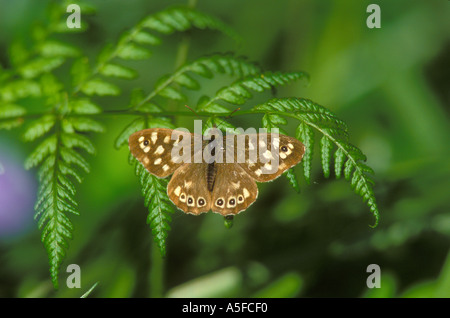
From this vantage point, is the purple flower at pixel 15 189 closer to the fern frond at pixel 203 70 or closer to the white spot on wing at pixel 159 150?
the fern frond at pixel 203 70

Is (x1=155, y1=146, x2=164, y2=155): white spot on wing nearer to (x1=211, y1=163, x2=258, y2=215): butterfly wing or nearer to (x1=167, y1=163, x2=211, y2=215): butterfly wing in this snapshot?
(x1=167, y1=163, x2=211, y2=215): butterfly wing

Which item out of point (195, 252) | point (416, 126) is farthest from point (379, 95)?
point (195, 252)

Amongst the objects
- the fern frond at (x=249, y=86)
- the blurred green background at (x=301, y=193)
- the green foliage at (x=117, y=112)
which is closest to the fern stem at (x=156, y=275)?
the blurred green background at (x=301, y=193)

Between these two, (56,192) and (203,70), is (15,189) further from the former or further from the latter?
(203,70)

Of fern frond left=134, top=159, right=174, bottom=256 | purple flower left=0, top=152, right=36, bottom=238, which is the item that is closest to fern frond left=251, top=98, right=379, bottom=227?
fern frond left=134, top=159, right=174, bottom=256

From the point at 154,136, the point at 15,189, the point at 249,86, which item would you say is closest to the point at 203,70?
A: the point at 249,86

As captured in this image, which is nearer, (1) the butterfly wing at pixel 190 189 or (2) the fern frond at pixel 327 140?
(2) the fern frond at pixel 327 140
